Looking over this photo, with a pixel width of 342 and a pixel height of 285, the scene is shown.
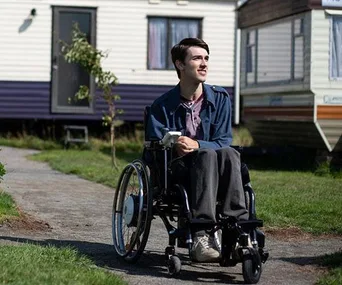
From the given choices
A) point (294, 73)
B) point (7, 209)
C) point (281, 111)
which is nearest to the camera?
point (7, 209)

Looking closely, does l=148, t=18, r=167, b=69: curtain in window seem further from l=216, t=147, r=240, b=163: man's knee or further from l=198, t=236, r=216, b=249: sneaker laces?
l=198, t=236, r=216, b=249: sneaker laces

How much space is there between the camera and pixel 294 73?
14.6 m

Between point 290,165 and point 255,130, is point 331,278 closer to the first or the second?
point 290,165

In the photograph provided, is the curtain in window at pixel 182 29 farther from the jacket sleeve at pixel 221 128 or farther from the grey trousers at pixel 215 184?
the grey trousers at pixel 215 184

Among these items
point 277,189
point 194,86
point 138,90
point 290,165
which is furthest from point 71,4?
point 194,86

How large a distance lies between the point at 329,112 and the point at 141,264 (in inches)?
295

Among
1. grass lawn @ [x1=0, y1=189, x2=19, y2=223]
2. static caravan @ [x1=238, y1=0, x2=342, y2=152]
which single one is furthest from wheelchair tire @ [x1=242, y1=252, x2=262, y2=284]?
static caravan @ [x1=238, y1=0, x2=342, y2=152]

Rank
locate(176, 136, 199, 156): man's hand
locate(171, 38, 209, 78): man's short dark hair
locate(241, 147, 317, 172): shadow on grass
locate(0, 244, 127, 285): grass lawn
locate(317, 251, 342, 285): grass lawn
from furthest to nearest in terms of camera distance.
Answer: locate(241, 147, 317, 172): shadow on grass
locate(171, 38, 209, 78): man's short dark hair
locate(176, 136, 199, 156): man's hand
locate(317, 251, 342, 285): grass lawn
locate(0, 244, 127, 285): grass lawn

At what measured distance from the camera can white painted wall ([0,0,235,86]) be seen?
18.6 m

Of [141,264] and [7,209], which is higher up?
[7,209]

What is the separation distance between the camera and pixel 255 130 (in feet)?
54.2

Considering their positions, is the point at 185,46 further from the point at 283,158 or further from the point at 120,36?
the point at 120,36

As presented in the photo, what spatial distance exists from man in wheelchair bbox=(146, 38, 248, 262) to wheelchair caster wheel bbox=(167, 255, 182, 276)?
0.37ft

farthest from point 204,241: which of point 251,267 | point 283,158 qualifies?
point 283,158
